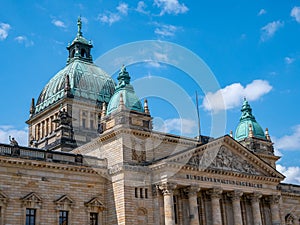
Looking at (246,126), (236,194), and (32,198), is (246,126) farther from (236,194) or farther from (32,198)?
(32,198)

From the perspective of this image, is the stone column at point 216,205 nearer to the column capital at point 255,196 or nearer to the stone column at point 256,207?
the column capital at point 255,196

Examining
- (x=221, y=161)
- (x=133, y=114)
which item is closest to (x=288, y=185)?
(x=221, y=161)

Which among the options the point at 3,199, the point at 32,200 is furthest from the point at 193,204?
the point at 3,199

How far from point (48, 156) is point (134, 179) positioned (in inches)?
356

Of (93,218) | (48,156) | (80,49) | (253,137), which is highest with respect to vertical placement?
(80,49)

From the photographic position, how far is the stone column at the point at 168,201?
50.7m

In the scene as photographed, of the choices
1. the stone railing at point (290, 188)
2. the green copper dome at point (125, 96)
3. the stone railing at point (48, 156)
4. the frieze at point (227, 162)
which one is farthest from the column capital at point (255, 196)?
the stone railing at point (48, 156)

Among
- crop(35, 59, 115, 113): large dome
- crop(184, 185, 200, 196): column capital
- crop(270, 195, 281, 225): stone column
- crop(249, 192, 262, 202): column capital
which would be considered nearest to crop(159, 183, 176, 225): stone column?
crop(184, 185, 200, 196): column capital

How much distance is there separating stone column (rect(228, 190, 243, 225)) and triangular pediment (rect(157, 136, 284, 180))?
2.48 meters

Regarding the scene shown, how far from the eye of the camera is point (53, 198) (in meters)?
49.3

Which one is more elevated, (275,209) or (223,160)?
(223,160)

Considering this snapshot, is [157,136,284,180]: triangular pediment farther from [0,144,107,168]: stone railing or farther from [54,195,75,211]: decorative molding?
[54,195,75,211]: decorative molding

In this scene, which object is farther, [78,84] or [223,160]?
[78,84]

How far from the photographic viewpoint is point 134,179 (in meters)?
51.9
